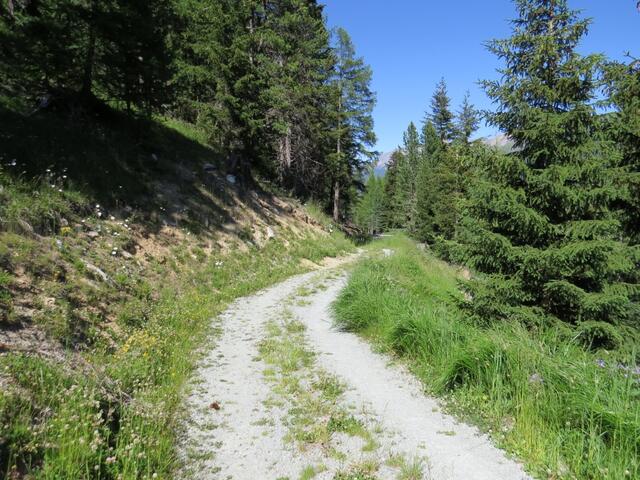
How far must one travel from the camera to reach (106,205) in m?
11.2

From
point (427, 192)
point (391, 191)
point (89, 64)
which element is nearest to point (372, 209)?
point (391, 191)

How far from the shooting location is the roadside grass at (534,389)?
148 inches

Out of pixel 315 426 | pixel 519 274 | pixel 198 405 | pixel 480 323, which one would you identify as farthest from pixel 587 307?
pixel 198 405

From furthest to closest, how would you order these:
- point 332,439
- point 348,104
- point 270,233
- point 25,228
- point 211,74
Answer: point 348,104
point 270,233
point 211,74
point 25,228
point 332,439

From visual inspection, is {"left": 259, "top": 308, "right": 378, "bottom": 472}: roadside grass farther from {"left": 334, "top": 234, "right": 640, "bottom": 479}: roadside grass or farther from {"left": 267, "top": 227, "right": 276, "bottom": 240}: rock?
{"left": 267, "top": 227, "right": 276, "bottom": 240}: rock

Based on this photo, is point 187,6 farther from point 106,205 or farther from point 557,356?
point 557,356

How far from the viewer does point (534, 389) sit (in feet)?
15.6

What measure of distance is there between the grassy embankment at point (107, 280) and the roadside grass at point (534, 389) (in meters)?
3.93

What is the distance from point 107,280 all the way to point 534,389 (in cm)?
866

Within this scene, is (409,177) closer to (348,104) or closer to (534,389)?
(348,104)

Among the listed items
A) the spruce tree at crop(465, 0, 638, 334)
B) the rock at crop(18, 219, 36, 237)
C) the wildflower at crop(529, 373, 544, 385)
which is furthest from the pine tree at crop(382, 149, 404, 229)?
the wildflower at crop(529, 373, 544, 385)

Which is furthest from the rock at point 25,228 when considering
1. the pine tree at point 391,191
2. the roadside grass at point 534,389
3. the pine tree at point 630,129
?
the pine tree at point 391,191

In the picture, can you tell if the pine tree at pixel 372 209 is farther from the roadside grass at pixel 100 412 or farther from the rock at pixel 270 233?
the roadside grass at pixel 100 412

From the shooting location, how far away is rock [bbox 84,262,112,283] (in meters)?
8.31
